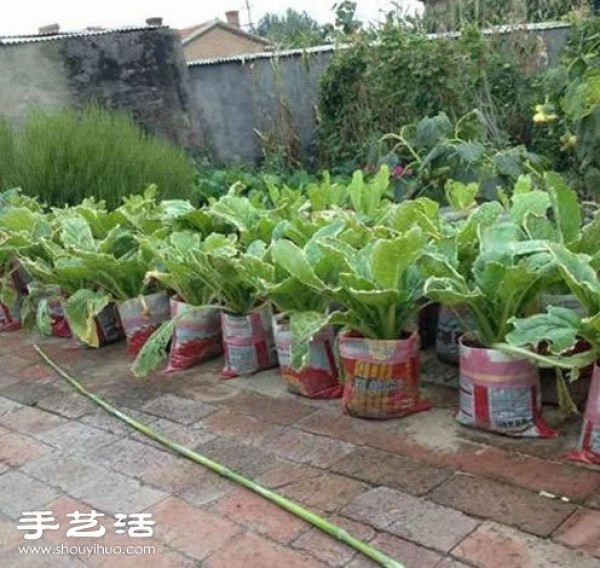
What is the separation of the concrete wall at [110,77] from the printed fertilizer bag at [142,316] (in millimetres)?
3651

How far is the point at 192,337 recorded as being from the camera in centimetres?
259

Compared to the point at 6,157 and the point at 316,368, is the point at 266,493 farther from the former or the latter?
the point at 6,157

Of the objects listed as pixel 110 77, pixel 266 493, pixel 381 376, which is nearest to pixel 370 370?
pixel 381 376

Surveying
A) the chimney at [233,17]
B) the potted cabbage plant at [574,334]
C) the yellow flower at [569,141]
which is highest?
the chimney at [233,17]

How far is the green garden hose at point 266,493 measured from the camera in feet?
4.71

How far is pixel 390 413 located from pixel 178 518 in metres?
0.60

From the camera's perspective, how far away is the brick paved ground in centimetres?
146

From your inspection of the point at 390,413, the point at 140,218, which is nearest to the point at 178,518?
the point at 390,413

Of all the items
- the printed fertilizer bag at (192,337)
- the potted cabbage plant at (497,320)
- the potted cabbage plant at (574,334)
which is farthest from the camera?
the printed fertilizer bag at (192,337)

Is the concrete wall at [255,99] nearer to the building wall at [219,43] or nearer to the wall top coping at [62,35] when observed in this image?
the wall top coping at [62,35]

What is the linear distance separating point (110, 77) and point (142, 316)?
12.8 ft

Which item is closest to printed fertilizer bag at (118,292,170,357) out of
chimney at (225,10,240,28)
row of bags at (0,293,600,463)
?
row of bags at (0,293,600,463)

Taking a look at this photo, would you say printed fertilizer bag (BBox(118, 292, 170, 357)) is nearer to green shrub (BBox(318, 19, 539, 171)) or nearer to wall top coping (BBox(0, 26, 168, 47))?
green shrub (BBox(318, 19, 539, 171))

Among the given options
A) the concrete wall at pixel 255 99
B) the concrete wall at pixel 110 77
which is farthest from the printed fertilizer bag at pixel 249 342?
the concrete wall at pixel 110 77
